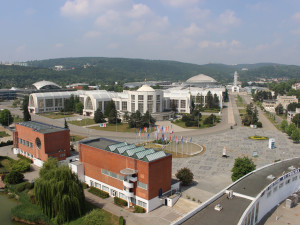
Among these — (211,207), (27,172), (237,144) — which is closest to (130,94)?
(237,144)

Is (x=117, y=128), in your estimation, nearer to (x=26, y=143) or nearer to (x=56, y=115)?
(x=26, y=143)

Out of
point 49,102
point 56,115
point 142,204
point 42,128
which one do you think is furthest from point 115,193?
point 49,102

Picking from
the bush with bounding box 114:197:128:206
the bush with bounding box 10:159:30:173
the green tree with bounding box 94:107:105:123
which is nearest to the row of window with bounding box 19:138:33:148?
the bush with bounding box 10:159:30:173

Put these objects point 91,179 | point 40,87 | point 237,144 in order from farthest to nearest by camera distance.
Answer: point 40,87
point 237,144
point 91,179

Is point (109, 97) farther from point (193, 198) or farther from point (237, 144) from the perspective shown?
point (193, 198)

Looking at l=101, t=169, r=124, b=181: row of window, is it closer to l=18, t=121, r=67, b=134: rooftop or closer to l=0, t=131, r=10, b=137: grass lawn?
l=18, t=121, r=67, b=134: rooftop
